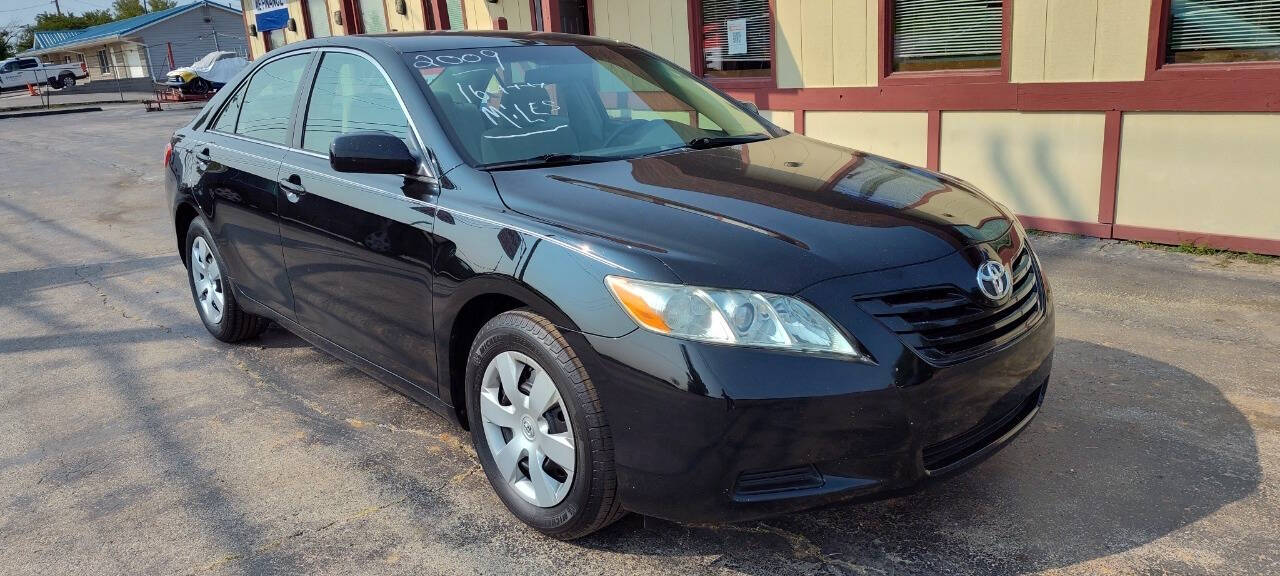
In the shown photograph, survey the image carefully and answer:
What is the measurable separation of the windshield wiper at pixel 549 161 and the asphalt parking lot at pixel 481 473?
1.12 meters

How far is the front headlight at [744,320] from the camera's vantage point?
8.11 feet

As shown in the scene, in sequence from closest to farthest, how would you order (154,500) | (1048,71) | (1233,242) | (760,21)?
(154,500) < (1233,242) < (1048,71) < (760,21)

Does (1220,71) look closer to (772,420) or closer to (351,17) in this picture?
(772,420)

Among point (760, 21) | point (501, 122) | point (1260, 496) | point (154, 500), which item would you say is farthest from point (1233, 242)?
point (154, 500)

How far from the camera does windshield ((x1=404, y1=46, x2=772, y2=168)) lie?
3.45m

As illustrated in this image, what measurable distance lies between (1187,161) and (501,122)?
4.85 meters

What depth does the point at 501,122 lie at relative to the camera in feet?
11.5

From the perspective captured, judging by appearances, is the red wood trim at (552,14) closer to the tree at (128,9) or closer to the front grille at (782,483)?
the front grille at (782,483)

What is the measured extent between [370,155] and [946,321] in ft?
6.32

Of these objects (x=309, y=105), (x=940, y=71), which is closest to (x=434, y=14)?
(x=940, y=71)

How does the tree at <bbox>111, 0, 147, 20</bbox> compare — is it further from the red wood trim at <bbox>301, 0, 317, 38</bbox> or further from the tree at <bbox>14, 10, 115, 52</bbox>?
the red wood trim at <bbox>301, 0, 317, 38</bbox>

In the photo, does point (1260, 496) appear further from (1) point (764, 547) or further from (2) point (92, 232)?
(2) point (92, 232)

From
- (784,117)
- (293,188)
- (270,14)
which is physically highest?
(270,14)

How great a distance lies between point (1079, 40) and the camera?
6.56 meters
